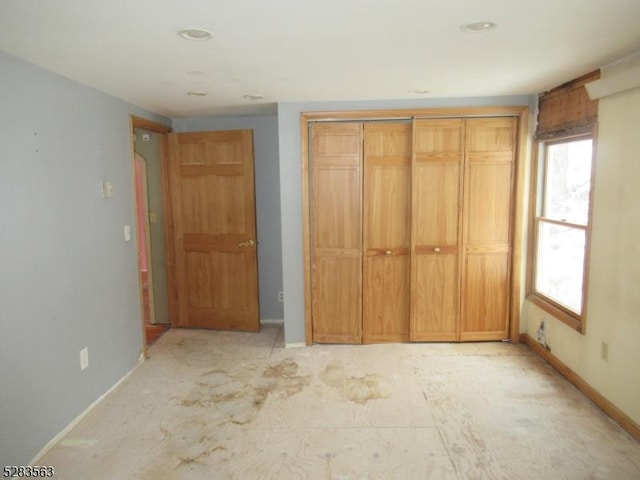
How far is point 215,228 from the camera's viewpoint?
442cm

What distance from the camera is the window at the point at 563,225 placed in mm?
3154

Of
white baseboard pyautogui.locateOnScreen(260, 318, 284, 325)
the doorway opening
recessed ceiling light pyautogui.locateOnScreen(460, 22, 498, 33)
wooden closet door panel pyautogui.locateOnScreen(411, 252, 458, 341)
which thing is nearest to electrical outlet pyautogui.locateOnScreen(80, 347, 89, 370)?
the doorway opening

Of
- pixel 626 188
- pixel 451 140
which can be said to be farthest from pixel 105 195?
pixel 626 188

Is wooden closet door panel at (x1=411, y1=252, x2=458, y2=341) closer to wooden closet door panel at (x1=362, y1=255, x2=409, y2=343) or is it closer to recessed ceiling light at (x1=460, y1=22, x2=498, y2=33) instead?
wooden closet door panel at (x1=362, y1=255, x2=409, y2=343)

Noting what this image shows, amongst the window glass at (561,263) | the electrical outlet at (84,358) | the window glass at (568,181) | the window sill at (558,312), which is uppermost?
the window glass at (568,181)

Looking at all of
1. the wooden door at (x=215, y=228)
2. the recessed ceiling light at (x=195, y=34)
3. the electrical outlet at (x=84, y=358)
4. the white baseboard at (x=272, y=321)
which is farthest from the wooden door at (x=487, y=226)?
the electrical outlet at (x=84, y=358)

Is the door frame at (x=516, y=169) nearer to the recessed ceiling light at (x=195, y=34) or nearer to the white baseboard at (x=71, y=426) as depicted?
the white baseboard at (x=71, y=426)

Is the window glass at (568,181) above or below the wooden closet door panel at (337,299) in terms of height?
above

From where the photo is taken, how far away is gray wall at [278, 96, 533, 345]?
3.71 m

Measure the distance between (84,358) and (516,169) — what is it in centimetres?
373

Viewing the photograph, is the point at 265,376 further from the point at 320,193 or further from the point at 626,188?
the point at 626,188

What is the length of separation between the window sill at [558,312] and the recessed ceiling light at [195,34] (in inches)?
119

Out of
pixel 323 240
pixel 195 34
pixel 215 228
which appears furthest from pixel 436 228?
pixel 195 34

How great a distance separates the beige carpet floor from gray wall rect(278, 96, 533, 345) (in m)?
0.44
